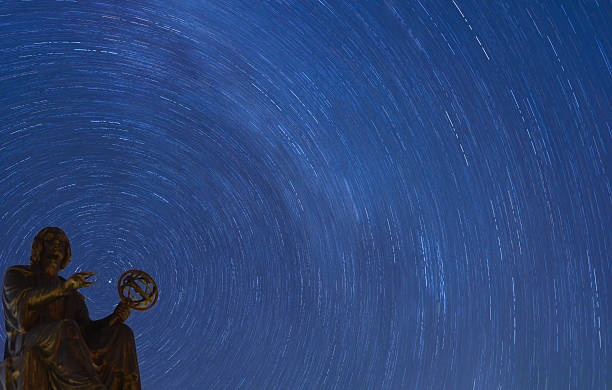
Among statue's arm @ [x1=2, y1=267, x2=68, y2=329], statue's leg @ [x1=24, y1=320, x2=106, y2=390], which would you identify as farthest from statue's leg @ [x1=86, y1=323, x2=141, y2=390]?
statue's arm @ [x1=2, y1=267, x2=68, y2=329]

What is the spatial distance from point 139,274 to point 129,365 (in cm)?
134

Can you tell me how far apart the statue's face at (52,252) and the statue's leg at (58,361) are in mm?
1299

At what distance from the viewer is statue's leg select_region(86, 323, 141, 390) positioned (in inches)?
341

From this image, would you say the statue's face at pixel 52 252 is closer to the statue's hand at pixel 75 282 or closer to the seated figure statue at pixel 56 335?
the seated figure statue at pixel 56 335

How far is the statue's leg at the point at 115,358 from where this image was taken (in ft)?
28.4

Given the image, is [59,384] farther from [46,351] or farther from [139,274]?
[139,274]

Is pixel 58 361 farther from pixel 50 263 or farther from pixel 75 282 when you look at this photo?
pixel 50 263

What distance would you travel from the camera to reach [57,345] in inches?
315

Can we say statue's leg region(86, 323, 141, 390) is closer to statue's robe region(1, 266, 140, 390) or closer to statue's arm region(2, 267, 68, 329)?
statue's robe region(1, 266, 140, 390)

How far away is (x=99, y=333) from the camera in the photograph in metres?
9.01

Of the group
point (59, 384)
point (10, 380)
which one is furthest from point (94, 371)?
point (10, 380)

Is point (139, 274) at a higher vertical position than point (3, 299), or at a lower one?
higher

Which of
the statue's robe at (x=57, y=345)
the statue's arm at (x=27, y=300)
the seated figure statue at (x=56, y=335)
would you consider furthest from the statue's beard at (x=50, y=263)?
the statue's arm at (x=27, y=300)

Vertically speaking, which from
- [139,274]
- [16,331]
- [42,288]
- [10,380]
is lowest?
[10,380]
